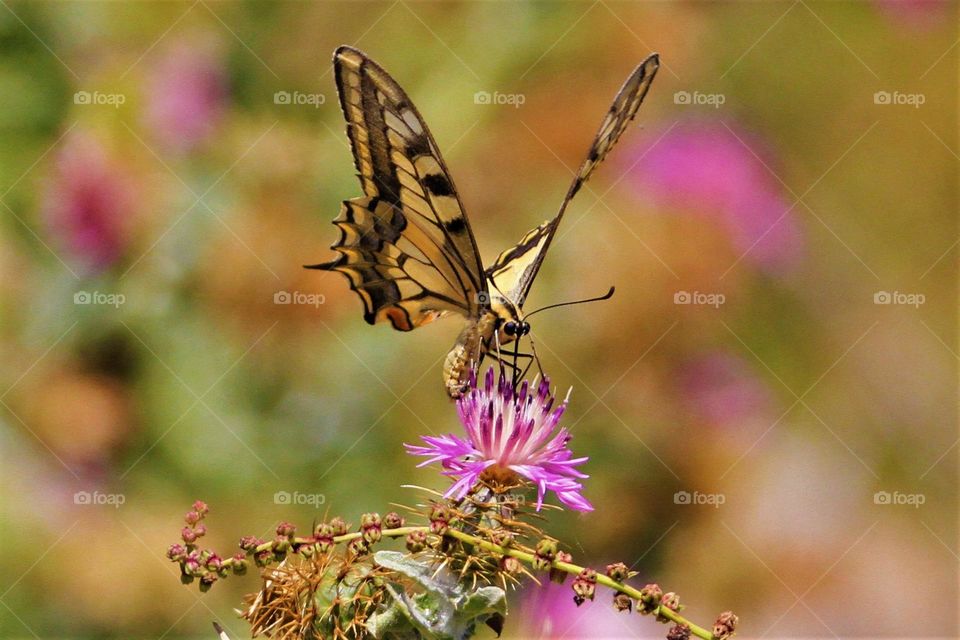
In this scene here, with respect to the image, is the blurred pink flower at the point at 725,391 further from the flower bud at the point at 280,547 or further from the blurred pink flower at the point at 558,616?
the flower bud at the point at 280,547

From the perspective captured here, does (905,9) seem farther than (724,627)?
Yes

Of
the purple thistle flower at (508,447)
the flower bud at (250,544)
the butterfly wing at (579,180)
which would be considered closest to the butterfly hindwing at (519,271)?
the butterfly wing at (579,180)

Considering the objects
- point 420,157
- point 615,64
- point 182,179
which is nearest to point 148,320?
point 182,179

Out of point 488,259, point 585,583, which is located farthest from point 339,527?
point 488,259

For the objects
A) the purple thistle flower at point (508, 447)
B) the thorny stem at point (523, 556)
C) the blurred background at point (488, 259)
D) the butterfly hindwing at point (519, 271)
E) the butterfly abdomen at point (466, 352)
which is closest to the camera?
the thorny stem at point (523, 556)

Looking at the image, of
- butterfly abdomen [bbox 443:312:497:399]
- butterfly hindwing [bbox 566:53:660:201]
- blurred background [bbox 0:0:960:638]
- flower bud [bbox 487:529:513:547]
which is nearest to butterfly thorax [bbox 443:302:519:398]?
butterfly abdomen [bbox 443:312:497:399]

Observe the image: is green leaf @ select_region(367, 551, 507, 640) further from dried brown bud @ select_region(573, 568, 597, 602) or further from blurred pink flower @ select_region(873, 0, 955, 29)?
blurred pink flower @ select_region(873, 0, 955, 29)

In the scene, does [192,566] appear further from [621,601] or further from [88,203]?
[88,203]
